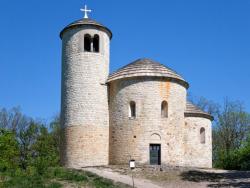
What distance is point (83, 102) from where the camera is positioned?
32625 millimetres

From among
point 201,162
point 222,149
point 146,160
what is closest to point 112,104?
point 146,160

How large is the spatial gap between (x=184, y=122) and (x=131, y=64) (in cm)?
533

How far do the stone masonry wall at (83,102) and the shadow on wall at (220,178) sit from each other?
6.73 m

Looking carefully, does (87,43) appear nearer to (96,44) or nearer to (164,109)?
(96,44)

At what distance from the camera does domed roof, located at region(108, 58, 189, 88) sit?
32.3 metres

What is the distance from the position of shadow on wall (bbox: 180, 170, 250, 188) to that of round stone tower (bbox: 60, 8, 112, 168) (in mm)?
6707

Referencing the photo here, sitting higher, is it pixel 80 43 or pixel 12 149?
pixel 80 43

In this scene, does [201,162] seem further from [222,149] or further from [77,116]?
[222,149]

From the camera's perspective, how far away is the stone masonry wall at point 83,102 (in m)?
32.1

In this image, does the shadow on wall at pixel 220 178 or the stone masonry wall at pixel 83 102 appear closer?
the shadow on wall at pixel 220 178

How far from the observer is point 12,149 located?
3619cm

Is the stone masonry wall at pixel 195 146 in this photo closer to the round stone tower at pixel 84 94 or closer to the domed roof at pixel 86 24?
the round stone tower at pixel 84 94

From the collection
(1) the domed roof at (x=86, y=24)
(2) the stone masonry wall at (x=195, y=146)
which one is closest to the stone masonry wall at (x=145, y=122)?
(2) the stone masonry wall at (x=195, y=146)

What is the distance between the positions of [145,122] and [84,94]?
452 cm
